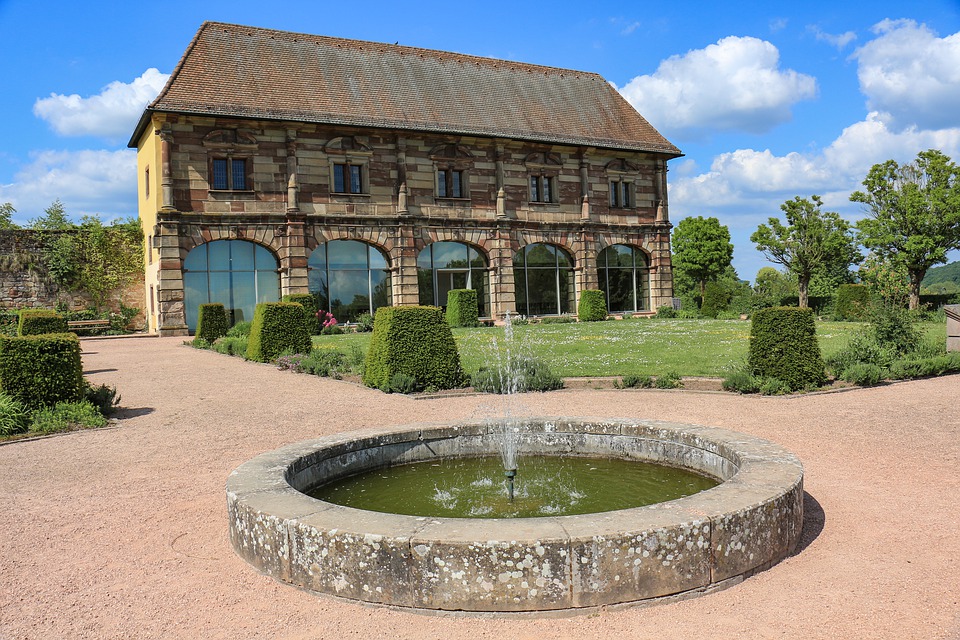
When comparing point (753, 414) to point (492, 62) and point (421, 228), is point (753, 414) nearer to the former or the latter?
point (421, 228)

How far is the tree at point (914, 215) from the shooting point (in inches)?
1358

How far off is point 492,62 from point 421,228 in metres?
10.2

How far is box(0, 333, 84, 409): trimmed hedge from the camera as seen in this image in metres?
9.88

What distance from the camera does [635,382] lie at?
12352 millimetres

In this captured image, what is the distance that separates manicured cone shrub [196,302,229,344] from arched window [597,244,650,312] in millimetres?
17758

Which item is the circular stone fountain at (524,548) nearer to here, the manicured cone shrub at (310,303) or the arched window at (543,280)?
the manicured cone shrub at (310,303)

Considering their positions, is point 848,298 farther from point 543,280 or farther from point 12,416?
point 12,416

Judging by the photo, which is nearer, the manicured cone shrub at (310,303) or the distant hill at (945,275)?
the manicured cone shrub at (310,303)

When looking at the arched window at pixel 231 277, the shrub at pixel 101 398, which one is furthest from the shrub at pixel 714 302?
the shrub at pixel 101 398

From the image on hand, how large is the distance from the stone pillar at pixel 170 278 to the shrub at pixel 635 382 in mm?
18578

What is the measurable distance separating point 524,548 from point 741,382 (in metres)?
9.01

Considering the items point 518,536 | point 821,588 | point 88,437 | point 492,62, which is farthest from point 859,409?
point 492,62

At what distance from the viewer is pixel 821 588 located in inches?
156

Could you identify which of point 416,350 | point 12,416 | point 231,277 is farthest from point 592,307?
point 12,416
